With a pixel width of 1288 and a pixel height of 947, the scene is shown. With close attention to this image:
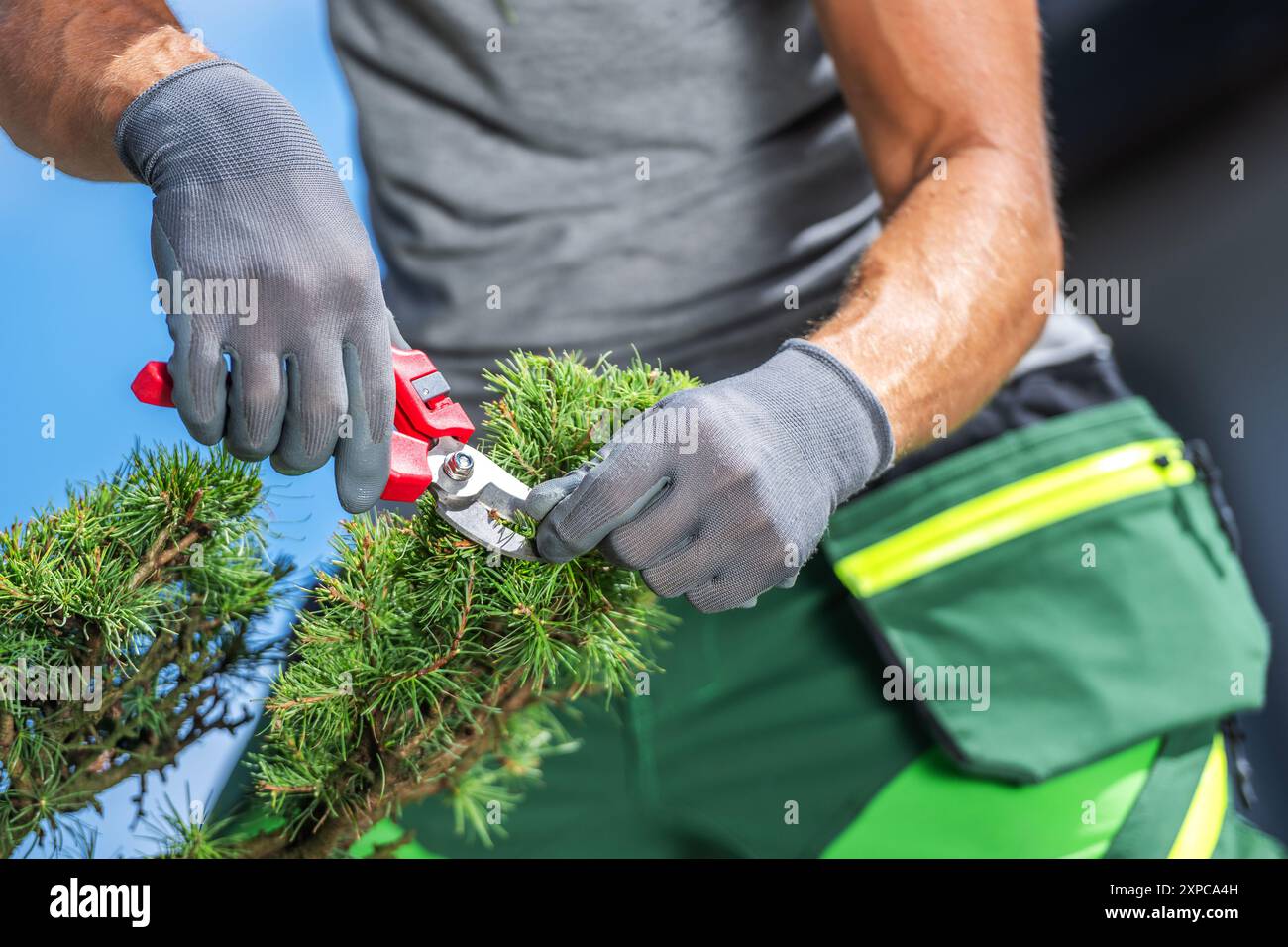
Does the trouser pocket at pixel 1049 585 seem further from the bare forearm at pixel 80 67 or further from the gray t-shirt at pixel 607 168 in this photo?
the bare forearm at pixel 80 67

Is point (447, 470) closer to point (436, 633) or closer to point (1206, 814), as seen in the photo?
point (436, 633)

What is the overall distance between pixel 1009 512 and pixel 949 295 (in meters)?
0.17

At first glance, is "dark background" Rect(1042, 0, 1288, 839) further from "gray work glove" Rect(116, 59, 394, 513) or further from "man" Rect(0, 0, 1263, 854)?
"gray work glove" Rect(116, 59, 394, 513)

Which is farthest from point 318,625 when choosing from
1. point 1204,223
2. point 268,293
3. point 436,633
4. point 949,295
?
point 1204,223

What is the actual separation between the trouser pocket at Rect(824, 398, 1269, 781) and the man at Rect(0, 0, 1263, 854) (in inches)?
0.4

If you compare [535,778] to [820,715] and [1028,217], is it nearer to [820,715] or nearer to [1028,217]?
[820,715]

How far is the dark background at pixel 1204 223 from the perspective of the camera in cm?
134

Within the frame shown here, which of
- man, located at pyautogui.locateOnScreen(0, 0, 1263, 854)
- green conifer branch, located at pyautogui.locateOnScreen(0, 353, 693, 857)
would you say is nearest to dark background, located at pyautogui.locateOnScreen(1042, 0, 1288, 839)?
man, located at pyautogui.locateOnScreen(0, 0, 1263, 854)

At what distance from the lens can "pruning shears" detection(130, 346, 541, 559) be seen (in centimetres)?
53

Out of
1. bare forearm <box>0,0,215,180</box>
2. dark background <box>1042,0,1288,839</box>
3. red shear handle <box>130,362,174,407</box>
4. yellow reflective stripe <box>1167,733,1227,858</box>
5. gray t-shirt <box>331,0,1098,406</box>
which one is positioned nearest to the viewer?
red shear handle <box>130,362,174,407</box>

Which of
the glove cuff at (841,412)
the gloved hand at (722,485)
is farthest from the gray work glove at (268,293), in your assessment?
the glove cuff at (841,412)

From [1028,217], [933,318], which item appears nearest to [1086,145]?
[1028,217]

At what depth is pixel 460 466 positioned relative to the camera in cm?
52
